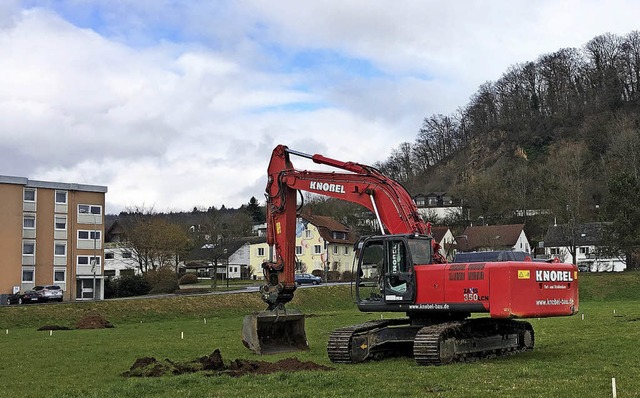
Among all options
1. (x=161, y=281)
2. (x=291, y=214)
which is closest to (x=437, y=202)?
(x=161, y=281)

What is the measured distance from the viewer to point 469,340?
1906cm

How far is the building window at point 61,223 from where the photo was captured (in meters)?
74.6

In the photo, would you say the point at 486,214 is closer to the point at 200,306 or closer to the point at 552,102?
the point at 552,102

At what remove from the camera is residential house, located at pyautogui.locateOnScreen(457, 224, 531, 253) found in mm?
106000

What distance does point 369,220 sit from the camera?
106 meters

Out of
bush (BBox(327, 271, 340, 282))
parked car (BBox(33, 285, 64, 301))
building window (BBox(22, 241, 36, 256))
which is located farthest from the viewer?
bush (BBox(327, 271, 340, 282))

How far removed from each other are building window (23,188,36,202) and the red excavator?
56.1m

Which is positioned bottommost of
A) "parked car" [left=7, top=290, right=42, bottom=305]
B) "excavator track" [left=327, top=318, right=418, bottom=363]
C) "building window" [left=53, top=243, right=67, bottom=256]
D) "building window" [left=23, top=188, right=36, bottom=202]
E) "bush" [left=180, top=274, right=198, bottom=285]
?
"excavator track" [left=327, top=318, right=418, bottom=363]

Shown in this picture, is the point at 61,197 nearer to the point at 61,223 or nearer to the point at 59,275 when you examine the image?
the point at 61,223

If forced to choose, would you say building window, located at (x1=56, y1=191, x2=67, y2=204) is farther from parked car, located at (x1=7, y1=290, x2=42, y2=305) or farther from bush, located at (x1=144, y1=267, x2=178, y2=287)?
parked car, located at (x1=7, y1=290, x2=42, y2=305)

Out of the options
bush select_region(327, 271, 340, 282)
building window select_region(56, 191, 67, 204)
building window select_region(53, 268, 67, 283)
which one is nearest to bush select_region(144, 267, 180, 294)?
building window select_region(53, 268, 67, 283)

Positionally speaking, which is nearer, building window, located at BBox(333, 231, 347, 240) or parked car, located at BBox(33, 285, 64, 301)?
parked car, located at BBox(33, 285, 64, 301)

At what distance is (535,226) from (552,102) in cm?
6101

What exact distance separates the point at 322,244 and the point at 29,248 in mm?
48008
